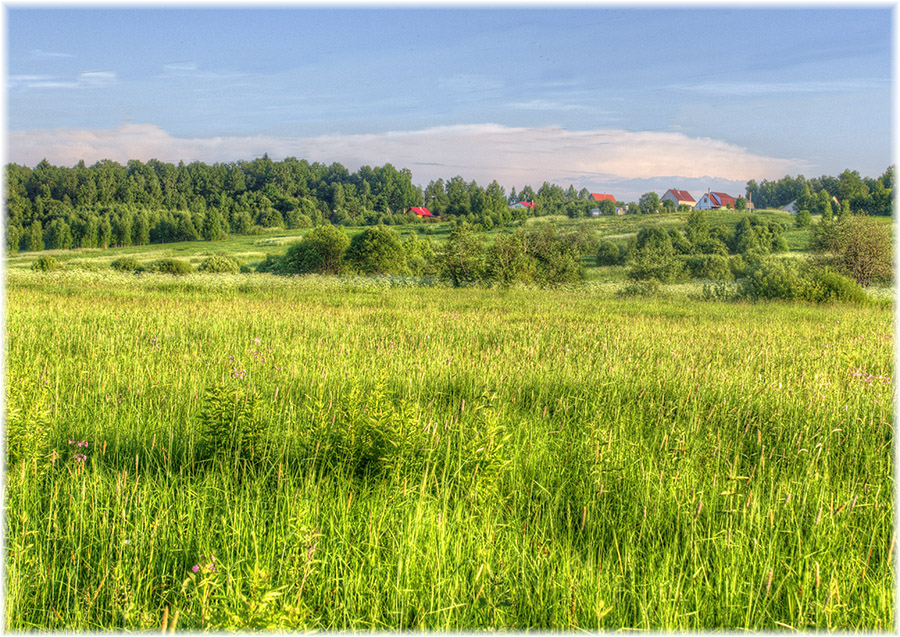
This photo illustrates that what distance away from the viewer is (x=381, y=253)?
56.1 meters

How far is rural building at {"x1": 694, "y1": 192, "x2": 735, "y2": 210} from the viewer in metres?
133

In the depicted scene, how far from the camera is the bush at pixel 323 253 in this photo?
59.2 meters

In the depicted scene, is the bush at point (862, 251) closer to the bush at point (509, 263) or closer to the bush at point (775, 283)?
the bush at point (775, 283)

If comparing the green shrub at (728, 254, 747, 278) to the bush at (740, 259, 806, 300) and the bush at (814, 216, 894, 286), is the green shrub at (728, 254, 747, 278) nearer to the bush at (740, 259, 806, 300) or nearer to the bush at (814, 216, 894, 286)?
the bush at (814, 216, 894, 286)

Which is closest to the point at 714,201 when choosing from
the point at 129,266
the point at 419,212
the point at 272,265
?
the point at 419,212

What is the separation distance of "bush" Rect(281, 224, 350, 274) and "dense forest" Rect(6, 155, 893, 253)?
3480 cm

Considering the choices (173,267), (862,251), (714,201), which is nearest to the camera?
(862,251)

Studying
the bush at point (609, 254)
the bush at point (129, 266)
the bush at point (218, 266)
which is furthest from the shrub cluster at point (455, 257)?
the bush at point (129, 266)

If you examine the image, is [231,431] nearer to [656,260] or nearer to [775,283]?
[775,283]

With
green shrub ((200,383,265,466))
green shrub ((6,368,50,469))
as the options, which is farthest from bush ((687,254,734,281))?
green shrub ((6,368,50,469))

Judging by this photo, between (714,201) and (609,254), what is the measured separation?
85.8 metres

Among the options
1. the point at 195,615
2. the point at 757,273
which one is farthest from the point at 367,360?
the point at 757,273

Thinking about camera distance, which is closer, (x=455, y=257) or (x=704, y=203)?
(x=455, y=257)

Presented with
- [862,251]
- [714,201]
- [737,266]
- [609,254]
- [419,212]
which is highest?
[714,201]
